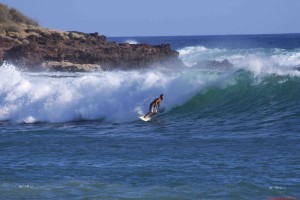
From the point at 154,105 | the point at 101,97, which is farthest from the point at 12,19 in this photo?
the point at 154,105

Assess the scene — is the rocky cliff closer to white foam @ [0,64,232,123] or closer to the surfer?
white foam @ [0,64,232,123]

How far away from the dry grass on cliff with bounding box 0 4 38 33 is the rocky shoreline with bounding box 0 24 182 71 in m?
4.42

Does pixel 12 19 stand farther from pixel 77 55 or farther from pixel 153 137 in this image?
pixel 153 137

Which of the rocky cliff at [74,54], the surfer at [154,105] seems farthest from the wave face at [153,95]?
the rocky cliff at [74,54]

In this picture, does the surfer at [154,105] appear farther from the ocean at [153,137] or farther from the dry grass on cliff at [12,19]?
the dry grass on cliff at [12,19]

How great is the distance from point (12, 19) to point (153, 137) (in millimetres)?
42317

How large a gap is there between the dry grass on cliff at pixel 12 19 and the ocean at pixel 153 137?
72.8 feet

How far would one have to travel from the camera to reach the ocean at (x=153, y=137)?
12.0 metres

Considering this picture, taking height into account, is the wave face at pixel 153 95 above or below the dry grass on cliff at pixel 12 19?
below

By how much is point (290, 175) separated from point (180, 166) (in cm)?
214

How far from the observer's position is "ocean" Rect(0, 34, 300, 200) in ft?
39.5

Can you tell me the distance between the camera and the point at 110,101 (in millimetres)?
23375

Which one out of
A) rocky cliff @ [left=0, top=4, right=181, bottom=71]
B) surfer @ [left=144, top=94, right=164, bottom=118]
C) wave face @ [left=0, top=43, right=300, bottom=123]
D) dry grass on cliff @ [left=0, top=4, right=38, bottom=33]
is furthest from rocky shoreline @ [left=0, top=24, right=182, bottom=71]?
surfer @ [left=144, top=94, right=164, bottom=118]

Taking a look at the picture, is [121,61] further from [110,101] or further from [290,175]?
[290,175]
